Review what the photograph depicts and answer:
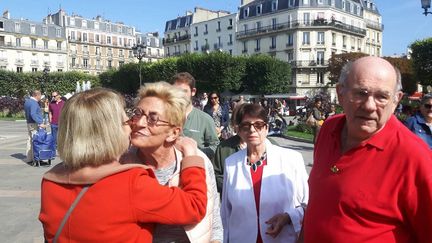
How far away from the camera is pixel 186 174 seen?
1.87 metres

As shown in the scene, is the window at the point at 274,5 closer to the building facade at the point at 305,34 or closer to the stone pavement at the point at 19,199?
the building facade at the point at 305,34

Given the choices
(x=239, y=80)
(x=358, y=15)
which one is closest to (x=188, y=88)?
(x=239, y=80)

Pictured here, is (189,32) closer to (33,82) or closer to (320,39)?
(320,39)

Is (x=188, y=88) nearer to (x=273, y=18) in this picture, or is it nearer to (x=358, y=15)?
(x=273, y=18)

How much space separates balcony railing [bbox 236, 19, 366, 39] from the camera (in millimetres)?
60031

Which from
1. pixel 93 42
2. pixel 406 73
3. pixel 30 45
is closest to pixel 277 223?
pixel 406 73

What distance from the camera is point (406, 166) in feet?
5.83

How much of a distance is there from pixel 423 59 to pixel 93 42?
6885 cm

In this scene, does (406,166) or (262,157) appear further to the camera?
(262,157)

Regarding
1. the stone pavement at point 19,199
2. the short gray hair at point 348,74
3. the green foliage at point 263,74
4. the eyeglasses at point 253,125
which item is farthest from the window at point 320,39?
the short gray hair at point 348,74

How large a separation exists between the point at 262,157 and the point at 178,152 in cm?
98

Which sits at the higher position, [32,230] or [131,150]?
[131,150]

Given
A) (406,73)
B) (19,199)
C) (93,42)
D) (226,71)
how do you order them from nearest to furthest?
1. (19,199)
2. (226,71)
3. (406,73)
4. (93,42)

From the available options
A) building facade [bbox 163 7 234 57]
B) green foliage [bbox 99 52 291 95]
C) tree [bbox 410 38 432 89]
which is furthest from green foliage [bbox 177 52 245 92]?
building facade [bbox 163 7 234 57]
